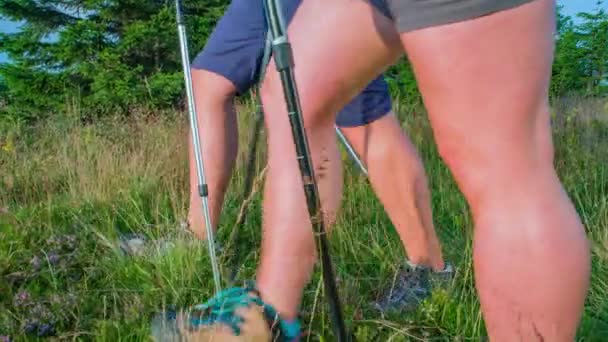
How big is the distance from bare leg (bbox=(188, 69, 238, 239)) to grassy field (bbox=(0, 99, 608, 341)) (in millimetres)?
157

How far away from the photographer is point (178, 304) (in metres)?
2.08

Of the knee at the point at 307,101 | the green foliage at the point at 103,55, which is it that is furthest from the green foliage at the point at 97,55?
the knee at the point at 307,101

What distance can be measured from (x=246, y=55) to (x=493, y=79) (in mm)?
1558

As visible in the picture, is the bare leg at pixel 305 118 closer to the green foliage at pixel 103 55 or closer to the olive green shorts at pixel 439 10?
the olive green shorts at pixel 439 10

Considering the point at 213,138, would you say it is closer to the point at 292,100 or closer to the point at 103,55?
the point at 292,100

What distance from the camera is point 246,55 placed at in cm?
252

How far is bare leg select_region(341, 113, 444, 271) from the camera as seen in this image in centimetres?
235

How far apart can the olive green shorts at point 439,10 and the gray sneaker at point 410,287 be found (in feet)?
3.47

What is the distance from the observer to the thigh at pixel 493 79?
1081 millimetres

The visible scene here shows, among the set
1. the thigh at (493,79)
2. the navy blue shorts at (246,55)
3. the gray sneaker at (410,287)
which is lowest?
the gray sneaker at (410,287)

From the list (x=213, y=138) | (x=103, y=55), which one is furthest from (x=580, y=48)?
(x=213, y=138)

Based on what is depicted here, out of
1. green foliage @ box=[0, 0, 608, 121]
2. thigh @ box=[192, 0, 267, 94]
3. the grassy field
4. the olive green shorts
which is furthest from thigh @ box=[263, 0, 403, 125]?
green foliage @ box=[0, 0, 608, 121]

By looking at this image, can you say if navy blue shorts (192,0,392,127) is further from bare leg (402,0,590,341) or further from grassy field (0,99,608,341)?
bare leg (402,0,590,341)

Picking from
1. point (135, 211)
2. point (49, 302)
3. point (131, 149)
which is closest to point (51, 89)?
point (131, 149)
